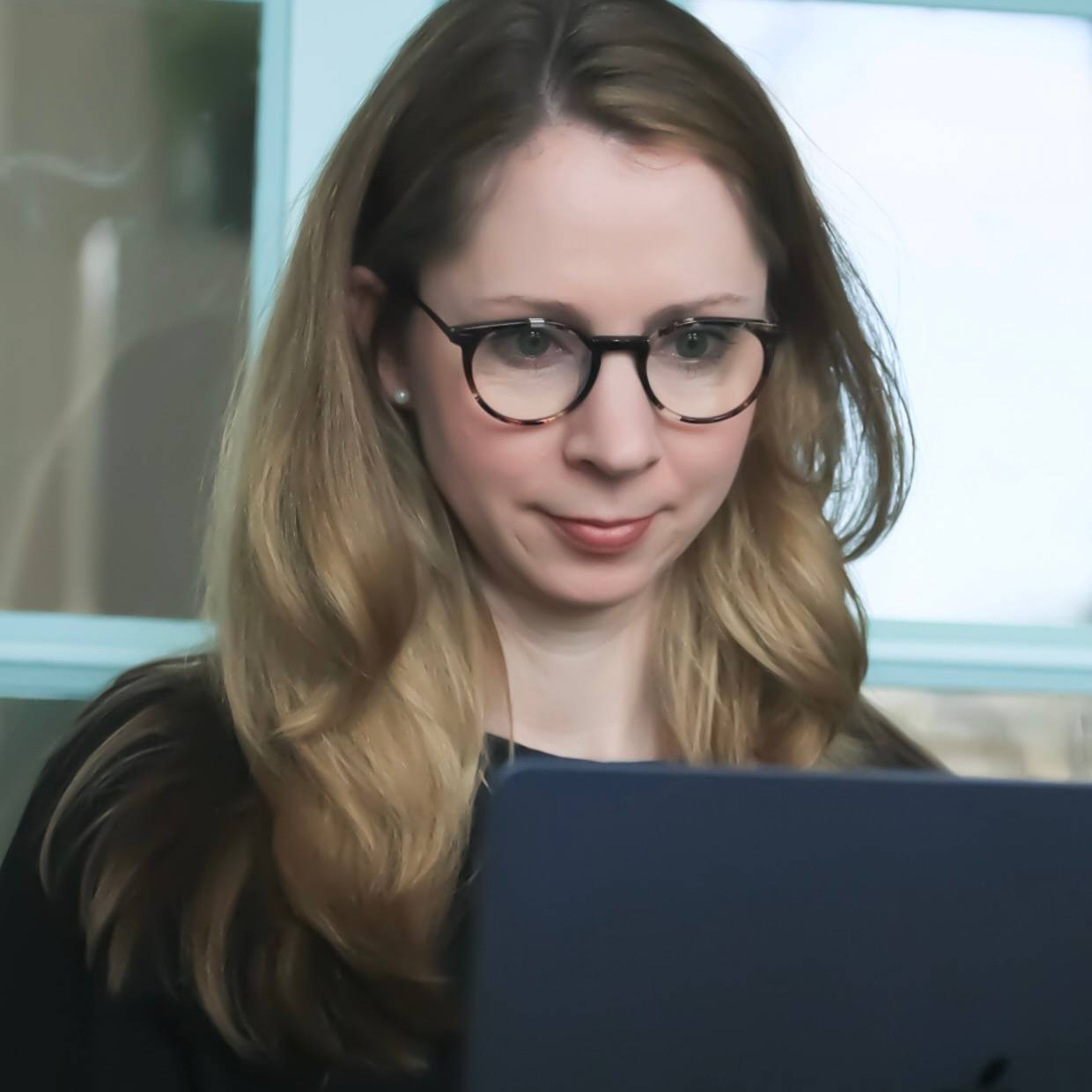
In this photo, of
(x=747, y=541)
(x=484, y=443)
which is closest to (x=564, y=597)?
(x=484, y=443)

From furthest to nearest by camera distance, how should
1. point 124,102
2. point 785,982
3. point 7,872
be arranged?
point 124,102
point 7,872
point 785,982

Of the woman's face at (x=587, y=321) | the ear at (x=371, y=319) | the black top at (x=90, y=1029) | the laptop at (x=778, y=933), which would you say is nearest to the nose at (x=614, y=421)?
the woman's face at (x=587, y=321)

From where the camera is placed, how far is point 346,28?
1262 millimetres

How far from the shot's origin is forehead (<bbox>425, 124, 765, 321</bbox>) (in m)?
0.92

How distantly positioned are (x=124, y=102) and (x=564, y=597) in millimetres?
721

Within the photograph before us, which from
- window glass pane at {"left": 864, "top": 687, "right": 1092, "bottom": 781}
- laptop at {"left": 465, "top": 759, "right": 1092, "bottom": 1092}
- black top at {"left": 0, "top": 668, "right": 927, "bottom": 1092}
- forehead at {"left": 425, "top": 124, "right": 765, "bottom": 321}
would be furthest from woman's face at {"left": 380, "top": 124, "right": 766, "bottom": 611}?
window glass pane at {"left": 864, "top": 687, "right": 1092, "bottom": 781}

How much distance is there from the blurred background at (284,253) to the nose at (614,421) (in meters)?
0.41

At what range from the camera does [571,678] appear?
109 cm

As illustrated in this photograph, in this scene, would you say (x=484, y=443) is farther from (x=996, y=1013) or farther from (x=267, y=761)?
(x=996, y=1013)

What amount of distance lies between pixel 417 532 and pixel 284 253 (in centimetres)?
37

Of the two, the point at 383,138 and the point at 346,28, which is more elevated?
the point at 346,28

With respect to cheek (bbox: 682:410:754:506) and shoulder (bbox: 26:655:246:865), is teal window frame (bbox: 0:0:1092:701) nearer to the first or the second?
shoulder (bbox: 26:655:246:865)

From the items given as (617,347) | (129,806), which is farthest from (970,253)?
(129,806)

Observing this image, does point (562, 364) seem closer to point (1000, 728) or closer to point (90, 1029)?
point (90, 1029)
